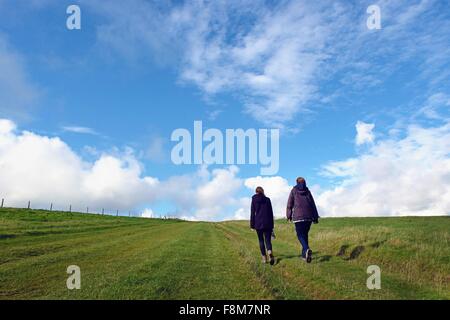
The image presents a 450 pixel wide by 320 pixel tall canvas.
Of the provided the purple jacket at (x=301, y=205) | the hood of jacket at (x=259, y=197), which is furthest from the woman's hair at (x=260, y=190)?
the purple jacket at (x=301, y=205)

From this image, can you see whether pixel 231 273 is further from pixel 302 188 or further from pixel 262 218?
pixel 302 188

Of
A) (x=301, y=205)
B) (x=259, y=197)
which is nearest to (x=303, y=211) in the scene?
(x=301, y=205)

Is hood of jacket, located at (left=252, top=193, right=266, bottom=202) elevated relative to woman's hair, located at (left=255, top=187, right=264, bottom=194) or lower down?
lower down

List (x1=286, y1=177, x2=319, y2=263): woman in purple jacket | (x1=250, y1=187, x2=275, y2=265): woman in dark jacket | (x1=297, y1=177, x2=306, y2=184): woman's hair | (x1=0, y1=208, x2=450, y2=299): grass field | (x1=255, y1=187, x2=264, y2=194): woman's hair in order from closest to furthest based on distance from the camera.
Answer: (x1=0, y1=208, x2=450, y2=299): grass field
(x1=286, y1=177, x2=319, y2=263): woman in purple jacket
(x1=250, y1=187, x2=275, y2=265): woman in dark jacket
(x1=297, y1=177, x2=306, y2=184): woman's hair
(x1=255, y1=187, x2=264, y2=194): woman's hair

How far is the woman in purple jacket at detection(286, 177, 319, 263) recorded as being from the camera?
14469 mm

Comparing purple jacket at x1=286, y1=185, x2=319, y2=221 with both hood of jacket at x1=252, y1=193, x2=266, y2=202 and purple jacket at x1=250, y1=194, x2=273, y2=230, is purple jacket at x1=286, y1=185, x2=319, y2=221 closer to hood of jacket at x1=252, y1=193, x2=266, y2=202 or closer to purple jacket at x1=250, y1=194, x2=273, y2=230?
purple jacket at x1=250, y1=194, x2=273, y2=230

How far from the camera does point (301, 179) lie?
15.0 m

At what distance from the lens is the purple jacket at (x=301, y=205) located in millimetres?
14484

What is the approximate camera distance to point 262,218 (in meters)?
14.8

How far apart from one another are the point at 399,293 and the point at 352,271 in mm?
3080

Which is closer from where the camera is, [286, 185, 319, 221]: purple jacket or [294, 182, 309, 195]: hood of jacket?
[286, 185, 319, 221]: purple jacket

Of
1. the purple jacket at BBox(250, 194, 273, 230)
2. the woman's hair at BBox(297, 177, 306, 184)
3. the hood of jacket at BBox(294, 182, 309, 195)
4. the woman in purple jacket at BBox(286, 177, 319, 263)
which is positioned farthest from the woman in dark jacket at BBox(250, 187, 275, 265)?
the woman's hair at BBox(297, 177, 306, 184)
